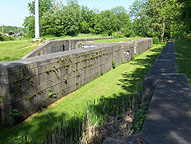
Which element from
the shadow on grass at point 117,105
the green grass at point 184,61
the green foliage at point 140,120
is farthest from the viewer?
the green grass at point 184,61

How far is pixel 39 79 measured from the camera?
5.99 metres

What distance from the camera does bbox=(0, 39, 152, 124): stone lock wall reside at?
4926 mm

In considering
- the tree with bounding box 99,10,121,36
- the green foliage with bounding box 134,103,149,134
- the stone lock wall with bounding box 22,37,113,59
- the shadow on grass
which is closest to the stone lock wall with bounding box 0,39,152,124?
the shadow on grass

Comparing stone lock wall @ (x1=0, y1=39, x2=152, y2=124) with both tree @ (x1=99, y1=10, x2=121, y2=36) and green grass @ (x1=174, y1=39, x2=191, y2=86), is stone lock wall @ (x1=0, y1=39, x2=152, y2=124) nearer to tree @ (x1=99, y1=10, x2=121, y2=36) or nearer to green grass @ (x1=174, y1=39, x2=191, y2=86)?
green grass @ (x1=174, y1=39, x2=191, y2=86)

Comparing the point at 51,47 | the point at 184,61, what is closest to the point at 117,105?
the point at 184,61

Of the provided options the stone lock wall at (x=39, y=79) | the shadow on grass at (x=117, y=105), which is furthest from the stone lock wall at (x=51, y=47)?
the shadow on grass at (x=117, y=105)

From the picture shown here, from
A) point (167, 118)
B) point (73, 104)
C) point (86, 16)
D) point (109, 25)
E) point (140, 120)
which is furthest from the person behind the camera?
point (86, 16)

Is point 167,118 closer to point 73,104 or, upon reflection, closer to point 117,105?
point 117,105

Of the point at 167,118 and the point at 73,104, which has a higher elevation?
the point at 167,118

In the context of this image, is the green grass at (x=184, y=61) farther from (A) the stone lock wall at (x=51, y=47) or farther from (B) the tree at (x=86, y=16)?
(B) the tree at (x=86, y=16)

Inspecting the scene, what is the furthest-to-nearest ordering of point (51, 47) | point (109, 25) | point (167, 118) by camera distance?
point (109, 25), point (51, 47), point (167, 118)

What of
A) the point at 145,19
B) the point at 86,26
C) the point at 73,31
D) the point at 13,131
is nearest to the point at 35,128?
the point at 13,131

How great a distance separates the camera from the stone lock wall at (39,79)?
4.93 meters

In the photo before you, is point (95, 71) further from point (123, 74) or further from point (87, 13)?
point (87, 13)
